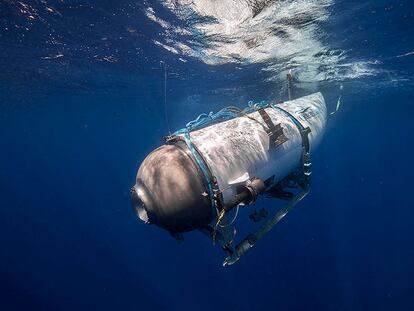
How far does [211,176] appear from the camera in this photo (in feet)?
12.9

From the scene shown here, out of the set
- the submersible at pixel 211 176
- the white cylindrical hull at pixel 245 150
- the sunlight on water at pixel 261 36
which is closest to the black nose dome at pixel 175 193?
the submersible at pixel 211 176

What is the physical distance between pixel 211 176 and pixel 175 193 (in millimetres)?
549

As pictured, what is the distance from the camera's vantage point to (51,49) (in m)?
11.7

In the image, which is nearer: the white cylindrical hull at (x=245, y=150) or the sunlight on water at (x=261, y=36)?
the white cylindrical hull at (x=245, y=150)

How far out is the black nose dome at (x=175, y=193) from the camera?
12.8 ft

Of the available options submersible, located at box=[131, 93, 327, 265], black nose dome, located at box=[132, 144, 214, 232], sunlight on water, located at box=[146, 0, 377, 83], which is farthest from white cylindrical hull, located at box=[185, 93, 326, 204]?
sunlight on water, located at box=[146, 0, 377, 83]

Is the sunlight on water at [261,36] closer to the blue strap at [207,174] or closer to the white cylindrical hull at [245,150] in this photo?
the white cylindrical hull at [245,150]

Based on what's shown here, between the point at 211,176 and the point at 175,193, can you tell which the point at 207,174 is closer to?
the point at 211,176

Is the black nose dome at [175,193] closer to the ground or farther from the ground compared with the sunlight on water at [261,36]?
closer to the ground

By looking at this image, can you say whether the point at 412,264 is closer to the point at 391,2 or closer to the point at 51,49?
Result: the point at 391,2

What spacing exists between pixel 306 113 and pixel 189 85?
12.8 meters

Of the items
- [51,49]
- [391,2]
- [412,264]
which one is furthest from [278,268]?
[51,49]

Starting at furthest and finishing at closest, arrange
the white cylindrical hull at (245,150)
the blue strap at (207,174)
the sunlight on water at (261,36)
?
1. the sunlight on water at (261,36)
2. the white cylindrical hull at (245,150)
3. the blue strap at (207,174)

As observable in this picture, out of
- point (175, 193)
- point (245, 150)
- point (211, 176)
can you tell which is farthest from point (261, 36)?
point (175, 193)
